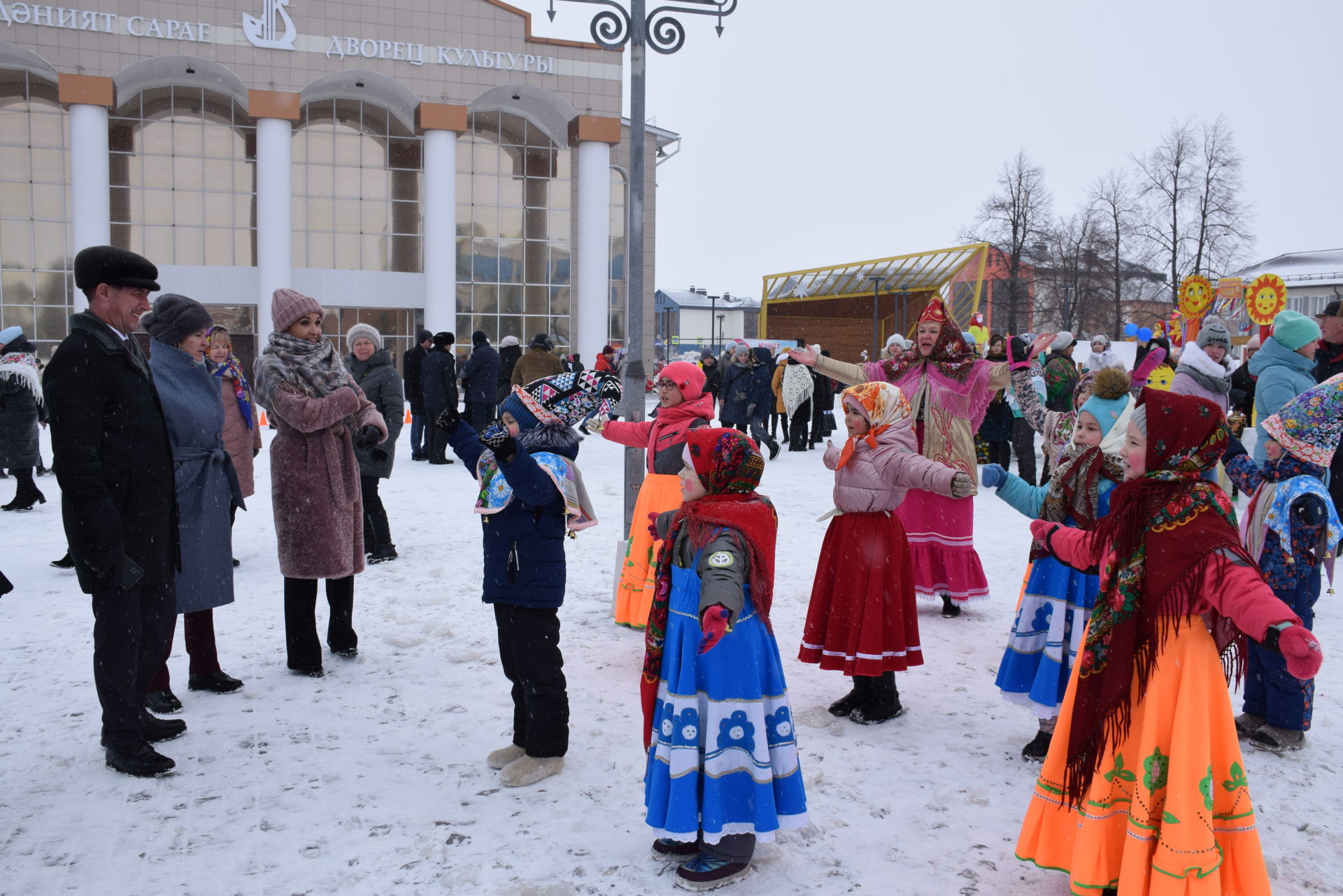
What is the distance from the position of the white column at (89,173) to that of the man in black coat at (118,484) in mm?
24965

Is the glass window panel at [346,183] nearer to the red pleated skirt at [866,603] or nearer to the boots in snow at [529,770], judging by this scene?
the red pleated skirt at [866,603]

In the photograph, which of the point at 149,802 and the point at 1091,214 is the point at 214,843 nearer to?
the point at 149,802

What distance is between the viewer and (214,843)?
3152mm

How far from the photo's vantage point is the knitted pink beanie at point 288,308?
4.41 metres

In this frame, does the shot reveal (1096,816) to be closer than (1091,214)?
Yes

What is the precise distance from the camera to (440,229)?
27.0 m

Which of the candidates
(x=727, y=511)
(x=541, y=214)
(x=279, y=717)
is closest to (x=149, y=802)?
(x=279, y=717)

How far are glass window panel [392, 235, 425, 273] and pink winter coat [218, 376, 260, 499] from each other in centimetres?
2261

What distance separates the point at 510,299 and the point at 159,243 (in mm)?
9811

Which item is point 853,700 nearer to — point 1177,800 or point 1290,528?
point 1177,800

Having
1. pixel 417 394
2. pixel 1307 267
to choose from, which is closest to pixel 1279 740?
pixel 417 394

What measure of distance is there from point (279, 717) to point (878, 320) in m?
40.1

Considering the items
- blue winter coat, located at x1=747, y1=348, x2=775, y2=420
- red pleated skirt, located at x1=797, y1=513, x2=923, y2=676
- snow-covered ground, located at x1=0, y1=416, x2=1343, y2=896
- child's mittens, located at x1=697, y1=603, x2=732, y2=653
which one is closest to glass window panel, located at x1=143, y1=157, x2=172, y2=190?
blue winter coat, located at x1=747, y1=348, x2=775, y2=420

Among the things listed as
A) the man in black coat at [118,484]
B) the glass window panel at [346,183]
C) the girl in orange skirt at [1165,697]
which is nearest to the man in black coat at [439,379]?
the man in black coat at [118,484]
